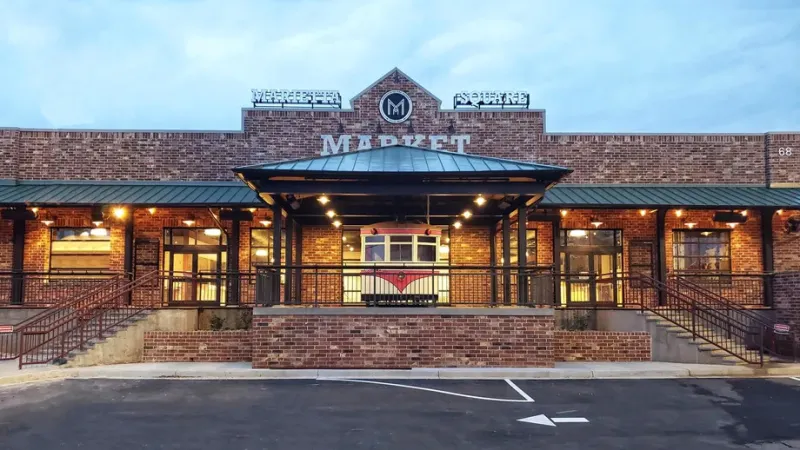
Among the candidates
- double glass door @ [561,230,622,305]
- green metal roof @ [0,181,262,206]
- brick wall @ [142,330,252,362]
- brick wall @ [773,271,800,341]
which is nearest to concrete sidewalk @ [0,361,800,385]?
brick wall @ [142,330,252,362]

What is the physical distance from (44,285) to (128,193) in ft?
11.9

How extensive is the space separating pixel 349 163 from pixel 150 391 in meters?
6.50

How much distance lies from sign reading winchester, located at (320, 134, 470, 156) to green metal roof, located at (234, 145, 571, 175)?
3.53 meters

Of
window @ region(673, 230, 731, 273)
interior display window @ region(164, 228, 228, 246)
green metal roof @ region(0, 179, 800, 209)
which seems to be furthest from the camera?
window @ region(673, 230, 731, 273)

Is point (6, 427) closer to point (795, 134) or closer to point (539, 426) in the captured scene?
point (539, 426)

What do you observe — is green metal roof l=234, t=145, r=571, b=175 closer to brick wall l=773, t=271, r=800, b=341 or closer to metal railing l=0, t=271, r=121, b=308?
metal railing l=0, t=271, r=121, b=308

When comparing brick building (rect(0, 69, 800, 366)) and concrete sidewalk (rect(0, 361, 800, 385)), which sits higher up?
brick building (rect(0, 69, 800, 366))

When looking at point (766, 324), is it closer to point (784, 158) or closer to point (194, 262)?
point (784, 158)

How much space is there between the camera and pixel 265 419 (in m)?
9.11

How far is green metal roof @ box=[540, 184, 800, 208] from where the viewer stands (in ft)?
58.3

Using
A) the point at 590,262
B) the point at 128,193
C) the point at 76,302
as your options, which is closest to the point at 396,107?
the point at 590,262

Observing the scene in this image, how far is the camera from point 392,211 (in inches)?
723

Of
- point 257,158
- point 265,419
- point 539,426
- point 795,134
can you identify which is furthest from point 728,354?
point 257,158

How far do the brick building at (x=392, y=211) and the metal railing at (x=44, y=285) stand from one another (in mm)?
58
